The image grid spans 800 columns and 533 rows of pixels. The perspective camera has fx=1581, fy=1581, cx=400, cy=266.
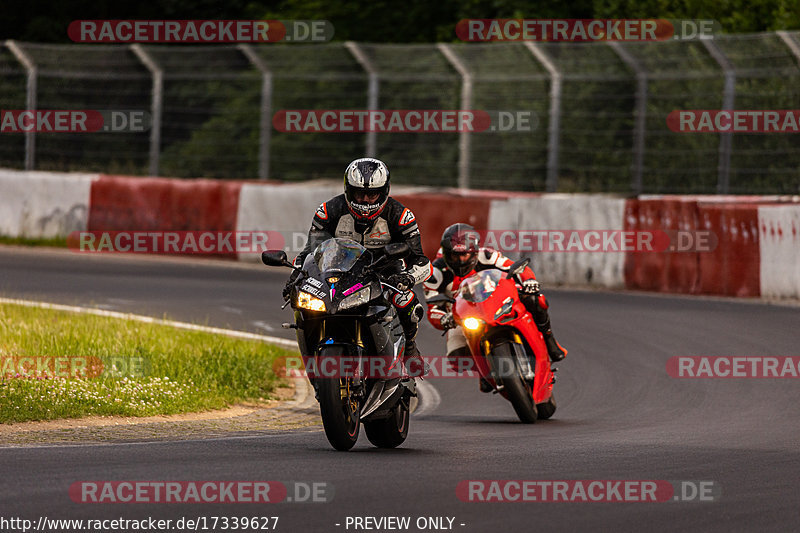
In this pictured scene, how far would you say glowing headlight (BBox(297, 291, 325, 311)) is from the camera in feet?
26.7

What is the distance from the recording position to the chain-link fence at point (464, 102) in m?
18.9

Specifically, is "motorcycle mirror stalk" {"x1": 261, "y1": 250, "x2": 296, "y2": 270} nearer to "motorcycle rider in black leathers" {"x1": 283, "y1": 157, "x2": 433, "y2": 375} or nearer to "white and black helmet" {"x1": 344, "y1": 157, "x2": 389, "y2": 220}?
"motorcycle rider in black leathers" {"x1": 283, "y1": 157, "x2": 433, "y2": 375}

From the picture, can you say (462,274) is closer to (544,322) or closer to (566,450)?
(544,322)

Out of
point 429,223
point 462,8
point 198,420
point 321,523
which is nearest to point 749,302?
point 429,223

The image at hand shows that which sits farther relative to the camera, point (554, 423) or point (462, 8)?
point (462, 8)

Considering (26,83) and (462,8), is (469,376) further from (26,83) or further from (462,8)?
(462,8)

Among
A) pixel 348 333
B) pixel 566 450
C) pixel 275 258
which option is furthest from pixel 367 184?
pixel 566 450

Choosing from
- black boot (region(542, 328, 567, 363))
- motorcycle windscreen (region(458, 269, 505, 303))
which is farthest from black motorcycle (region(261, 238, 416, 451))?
black boot (region(542, 328, 567, 363))

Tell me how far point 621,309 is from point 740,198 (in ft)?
8.24

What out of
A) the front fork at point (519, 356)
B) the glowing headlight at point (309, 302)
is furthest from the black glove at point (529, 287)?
the glowing headlight at point (309, 302)

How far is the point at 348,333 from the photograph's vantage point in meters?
8.38

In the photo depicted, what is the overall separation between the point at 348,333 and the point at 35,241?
48.3 ft

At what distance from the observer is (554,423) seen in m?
10.5

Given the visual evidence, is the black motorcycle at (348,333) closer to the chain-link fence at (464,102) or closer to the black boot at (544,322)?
the black boot at (544,322)
